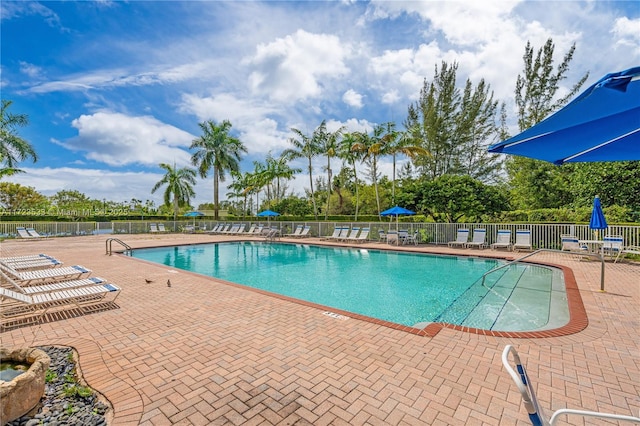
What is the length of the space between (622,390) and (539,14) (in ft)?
16.5

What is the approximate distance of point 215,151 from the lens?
1154 inches

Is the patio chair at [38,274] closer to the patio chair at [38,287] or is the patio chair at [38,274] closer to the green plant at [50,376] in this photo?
the patio chair at [38,287]

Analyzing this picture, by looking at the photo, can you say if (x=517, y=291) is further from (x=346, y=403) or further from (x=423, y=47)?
→ (x=423, y=47)

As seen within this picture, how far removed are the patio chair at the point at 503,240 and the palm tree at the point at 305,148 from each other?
44.4ft

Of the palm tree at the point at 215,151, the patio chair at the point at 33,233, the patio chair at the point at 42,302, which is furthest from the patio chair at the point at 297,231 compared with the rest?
the patio chair at the point at 33,233

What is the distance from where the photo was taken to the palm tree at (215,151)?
29078 millimetres

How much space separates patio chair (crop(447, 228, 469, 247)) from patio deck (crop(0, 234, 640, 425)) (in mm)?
8631

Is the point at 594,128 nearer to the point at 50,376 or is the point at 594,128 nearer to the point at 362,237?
the point at 50,376

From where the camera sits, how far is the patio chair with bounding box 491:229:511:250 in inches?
500

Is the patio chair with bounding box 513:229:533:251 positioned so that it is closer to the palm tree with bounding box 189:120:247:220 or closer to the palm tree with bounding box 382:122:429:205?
the palm tree with bounding box 382:122:429:205

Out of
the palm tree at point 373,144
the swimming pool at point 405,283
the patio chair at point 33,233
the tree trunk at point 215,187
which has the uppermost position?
the palm tree at point 373,144

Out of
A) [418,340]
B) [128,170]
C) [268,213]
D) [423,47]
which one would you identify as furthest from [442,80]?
[128,170]

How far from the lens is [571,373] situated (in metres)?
2.95

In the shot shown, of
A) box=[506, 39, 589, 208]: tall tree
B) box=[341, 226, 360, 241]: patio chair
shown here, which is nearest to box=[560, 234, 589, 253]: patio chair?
box=[341, 226, 360, 241]: patio chair
